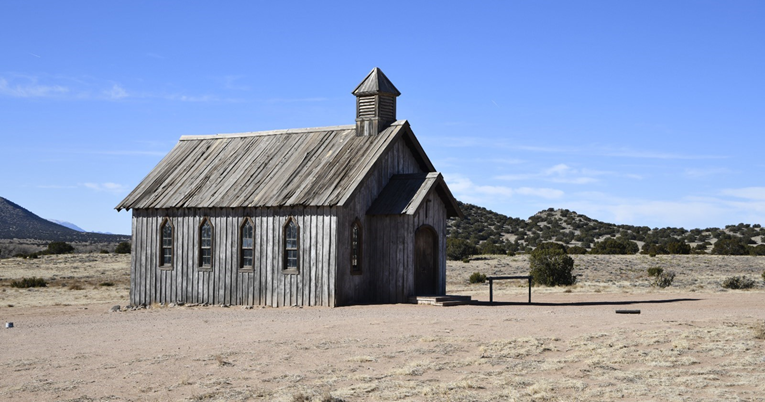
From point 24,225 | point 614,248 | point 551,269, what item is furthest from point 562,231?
point 24,225

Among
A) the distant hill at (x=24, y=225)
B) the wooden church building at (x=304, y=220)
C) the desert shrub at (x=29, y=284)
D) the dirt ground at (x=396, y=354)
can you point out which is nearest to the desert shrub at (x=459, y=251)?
the desert shrub at (x=29, y=284)

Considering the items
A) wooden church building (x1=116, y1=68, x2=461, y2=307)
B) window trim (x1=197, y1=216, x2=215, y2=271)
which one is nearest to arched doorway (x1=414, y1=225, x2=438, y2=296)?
wooden church building (x1=116, y1=68, x2=461, y2=307)

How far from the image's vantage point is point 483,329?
1672 cm

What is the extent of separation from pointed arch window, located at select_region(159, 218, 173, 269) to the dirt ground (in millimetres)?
3826

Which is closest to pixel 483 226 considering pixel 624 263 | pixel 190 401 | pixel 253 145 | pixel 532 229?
pixel 532 229

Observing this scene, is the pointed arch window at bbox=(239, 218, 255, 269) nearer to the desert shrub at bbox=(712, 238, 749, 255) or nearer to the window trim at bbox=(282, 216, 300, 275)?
the window trim at bbox=(282, 216, 300, 275)

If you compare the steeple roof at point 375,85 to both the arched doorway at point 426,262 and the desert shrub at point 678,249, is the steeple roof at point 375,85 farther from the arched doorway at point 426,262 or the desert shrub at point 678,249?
the desert shrub at point 678,249

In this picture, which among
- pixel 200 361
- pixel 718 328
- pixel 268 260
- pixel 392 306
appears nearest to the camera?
pixel 200 361

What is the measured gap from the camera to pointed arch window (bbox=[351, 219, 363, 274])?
24.6 metres

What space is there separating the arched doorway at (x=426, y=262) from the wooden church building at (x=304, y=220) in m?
0.03

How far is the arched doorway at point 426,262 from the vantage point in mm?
25812

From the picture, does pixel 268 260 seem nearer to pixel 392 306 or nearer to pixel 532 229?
pixel 392 306

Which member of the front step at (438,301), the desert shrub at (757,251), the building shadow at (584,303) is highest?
the desert shrub at (757,251)

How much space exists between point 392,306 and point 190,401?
13186mm
